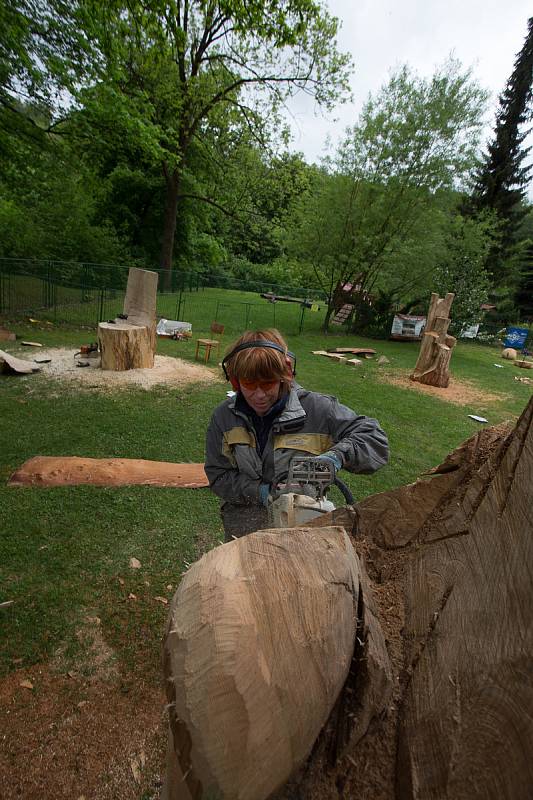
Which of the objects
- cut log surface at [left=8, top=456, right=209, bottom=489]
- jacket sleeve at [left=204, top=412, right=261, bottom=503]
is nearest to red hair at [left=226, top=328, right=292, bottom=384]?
jacket sleeve at [left=204, top=412, right=261, bottom=503]

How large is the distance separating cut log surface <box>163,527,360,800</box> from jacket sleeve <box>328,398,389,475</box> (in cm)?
94

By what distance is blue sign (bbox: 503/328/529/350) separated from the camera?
16.7 meters

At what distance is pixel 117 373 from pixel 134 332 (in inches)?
29.5

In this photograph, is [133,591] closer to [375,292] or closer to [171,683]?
[171,683]

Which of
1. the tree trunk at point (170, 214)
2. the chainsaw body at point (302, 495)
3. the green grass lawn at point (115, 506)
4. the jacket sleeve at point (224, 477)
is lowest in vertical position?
the green grass lawn at point (115, 506)

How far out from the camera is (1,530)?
298 cm

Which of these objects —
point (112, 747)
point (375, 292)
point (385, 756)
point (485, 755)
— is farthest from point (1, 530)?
point (375, 292)

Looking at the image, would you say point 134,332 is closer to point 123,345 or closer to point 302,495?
point 123,345

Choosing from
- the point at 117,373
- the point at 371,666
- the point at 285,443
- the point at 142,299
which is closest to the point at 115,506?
the point at 285,443

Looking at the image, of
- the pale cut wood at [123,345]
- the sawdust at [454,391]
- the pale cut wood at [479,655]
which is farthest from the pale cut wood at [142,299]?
the pale cut wood at [479,655]

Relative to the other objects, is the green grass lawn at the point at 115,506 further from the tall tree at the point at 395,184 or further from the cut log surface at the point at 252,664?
the tall tree at the point at 395,184

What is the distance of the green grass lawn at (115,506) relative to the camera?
7.65 feet

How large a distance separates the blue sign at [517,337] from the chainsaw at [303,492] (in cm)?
1836

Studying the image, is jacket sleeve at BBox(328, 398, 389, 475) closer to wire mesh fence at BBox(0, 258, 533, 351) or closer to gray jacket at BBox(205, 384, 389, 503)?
gray jacket at BBox(205, 384, 389, 503)
